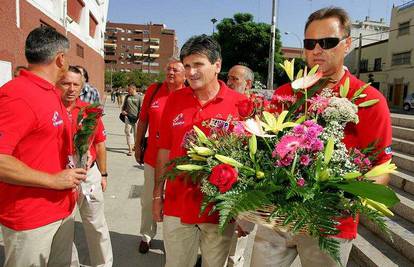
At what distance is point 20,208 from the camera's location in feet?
7.02

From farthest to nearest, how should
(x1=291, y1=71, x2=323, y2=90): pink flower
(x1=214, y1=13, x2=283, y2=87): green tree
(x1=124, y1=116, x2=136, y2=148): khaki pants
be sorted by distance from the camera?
(x1=214, y1=13, x2=283, y2=87): green tree
(x1=124, y1=116, x2=136, y2=148): khaki pants
(x1=291, y1=71, x2=323, y2=90): pink flower

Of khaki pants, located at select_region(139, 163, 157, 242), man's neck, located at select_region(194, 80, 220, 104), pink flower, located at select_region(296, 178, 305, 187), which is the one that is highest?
man's neck, located at select_region(194, 80, 220, 104)

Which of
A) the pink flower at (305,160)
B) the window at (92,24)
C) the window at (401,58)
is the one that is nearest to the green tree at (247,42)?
the window at (401,58)

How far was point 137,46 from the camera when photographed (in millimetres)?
113188

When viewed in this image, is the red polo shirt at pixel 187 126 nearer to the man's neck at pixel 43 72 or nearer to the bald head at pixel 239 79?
the man's neck at pixel 43 72

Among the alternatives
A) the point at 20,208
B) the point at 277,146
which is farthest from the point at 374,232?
the point at 20,208

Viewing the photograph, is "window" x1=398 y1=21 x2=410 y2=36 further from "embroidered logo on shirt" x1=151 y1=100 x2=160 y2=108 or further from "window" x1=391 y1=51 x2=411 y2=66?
"embroidered logo on shirt" x1=151 y1=100 x2=160 y2=108

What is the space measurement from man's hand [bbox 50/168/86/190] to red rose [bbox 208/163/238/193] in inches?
46.4

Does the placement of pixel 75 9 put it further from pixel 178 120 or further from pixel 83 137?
pixel 178 120

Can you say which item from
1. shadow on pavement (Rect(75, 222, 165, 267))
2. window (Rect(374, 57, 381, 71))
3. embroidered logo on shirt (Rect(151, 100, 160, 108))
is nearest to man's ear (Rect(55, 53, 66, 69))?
embroidered logo on shirt (Rect(151, 100, 160, 108))

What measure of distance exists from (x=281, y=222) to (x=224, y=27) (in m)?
38.3

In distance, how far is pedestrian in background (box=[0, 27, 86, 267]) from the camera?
1971 millimetres

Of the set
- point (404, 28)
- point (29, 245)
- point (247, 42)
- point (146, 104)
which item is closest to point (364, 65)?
point (404, 28)

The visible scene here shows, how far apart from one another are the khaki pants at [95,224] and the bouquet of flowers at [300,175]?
6.24ft
